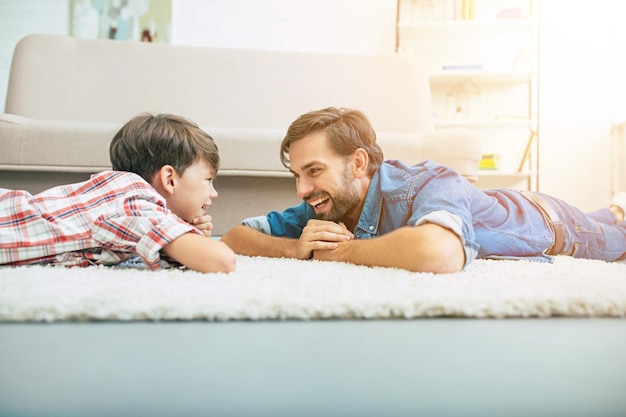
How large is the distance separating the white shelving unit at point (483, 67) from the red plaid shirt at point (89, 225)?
3.11 m

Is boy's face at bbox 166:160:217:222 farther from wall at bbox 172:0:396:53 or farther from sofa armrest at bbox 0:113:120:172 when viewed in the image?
wall at bbox 172:0:396:53

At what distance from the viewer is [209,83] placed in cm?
261

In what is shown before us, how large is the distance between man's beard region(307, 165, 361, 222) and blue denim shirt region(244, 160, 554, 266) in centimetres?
4

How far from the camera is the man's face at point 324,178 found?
1213 mm

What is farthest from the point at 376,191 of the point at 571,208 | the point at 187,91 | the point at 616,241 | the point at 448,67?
the point at 448,67

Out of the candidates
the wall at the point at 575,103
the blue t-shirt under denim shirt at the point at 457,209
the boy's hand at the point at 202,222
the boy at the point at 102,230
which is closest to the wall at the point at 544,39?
the wall at the point at 575,103

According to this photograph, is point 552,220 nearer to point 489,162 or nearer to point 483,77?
point 489,162

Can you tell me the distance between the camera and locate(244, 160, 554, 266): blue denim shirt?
3.32 ft

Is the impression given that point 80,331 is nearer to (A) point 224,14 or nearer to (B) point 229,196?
(B) point 229,196

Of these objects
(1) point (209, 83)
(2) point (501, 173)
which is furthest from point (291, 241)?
(2) point (501, 173)

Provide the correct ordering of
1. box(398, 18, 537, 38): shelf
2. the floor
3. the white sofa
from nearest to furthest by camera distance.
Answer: the floor → the white sofa → box(398, 18, 537, 38): shelf

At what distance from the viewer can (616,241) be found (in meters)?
1.41

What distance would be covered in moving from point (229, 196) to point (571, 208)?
119cm

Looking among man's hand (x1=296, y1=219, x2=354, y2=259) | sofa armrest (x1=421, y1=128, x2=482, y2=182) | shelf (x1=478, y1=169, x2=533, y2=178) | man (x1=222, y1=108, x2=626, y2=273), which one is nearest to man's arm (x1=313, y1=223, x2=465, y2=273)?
man (x1=222, y1=108, x2=626, y2=273)
